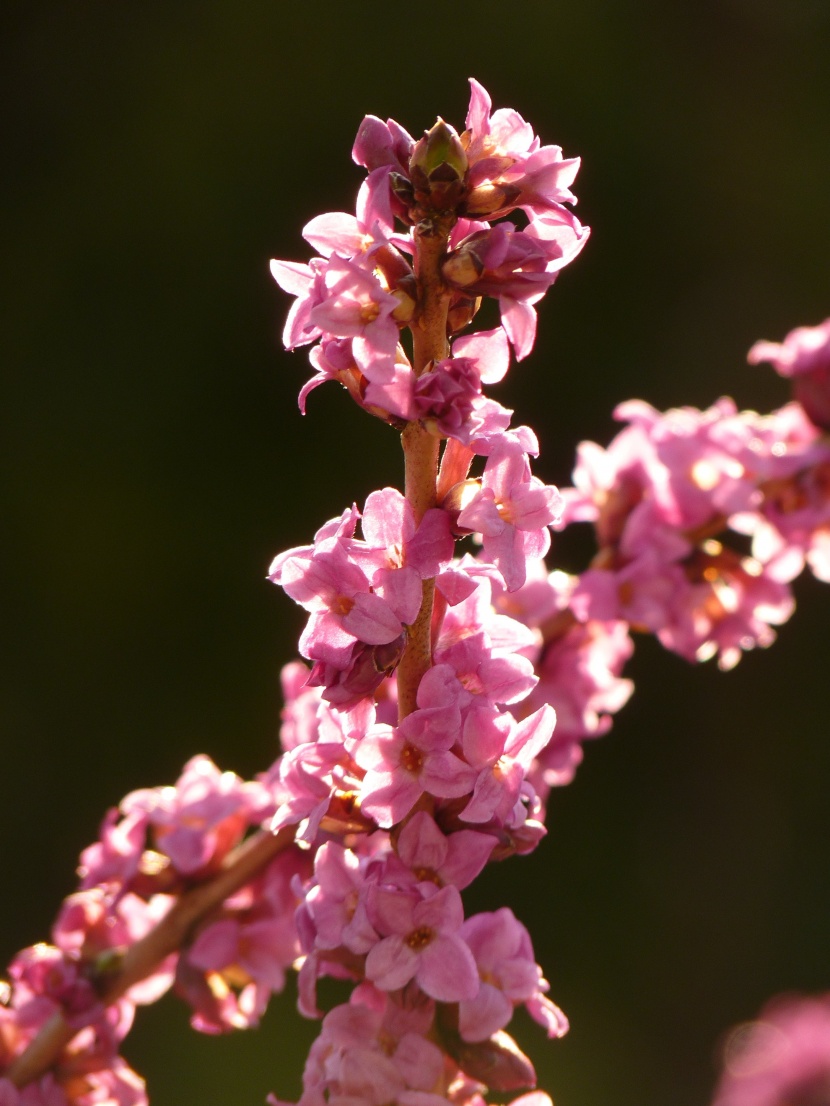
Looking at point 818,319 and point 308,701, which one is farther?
point 818,319

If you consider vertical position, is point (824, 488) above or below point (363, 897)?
above

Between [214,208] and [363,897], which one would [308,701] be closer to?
[363,897]

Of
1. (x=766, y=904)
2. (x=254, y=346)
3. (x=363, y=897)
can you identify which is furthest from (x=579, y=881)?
(x=363, y=897)

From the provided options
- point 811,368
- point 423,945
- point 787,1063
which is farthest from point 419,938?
point 787,1063

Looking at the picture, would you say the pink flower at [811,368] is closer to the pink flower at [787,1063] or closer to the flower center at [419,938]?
the flower center at [419,938]

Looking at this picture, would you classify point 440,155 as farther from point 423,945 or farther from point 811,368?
point 811,368

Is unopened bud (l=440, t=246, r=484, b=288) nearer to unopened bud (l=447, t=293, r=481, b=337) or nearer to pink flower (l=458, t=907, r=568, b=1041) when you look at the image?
unopened bud (l=447, t=293, r=481, b=337)
